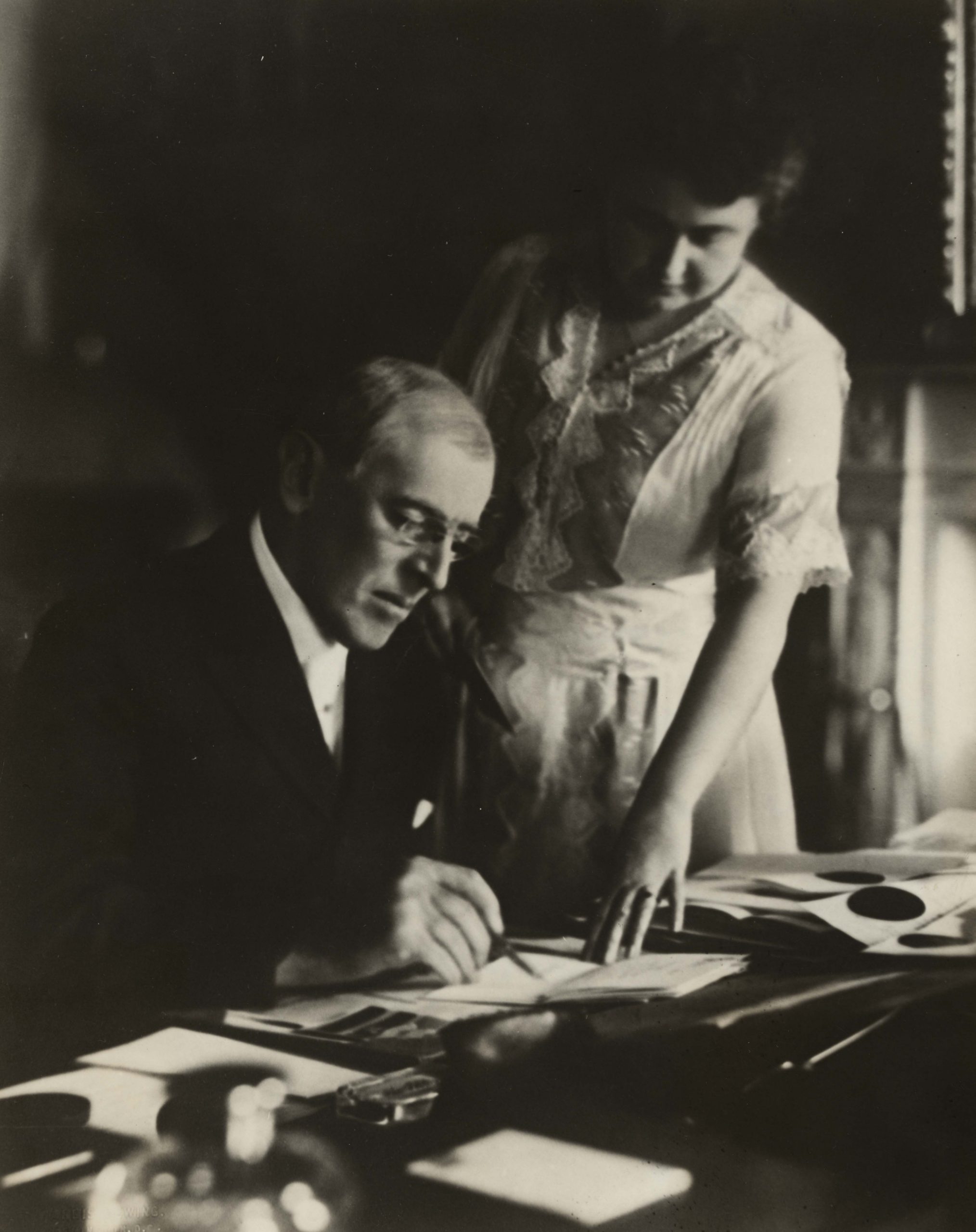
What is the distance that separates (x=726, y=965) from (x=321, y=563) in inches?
41.1

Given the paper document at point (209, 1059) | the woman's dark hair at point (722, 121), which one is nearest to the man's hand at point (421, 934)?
the paper document at point (209, 1059)

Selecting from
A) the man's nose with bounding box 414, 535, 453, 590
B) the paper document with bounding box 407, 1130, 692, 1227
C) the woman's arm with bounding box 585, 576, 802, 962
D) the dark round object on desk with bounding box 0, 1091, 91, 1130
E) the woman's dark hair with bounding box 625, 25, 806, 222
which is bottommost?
the paper document with bounding box 407, 1130, 692, 1227

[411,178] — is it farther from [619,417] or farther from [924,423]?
[924,423]

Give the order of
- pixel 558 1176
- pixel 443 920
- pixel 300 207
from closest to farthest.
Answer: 1. pixel 558 1176
2. pixel 443 920
3. pixel 300 207

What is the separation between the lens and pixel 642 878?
2098mm

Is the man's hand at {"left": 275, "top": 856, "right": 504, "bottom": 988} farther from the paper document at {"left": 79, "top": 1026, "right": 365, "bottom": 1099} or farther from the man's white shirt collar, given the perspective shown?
the man's white shirt collar

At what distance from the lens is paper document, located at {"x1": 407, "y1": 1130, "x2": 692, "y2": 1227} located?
6.58 feet

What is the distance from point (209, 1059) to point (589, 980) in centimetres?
71

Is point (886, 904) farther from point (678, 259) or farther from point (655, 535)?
point (678, 259)

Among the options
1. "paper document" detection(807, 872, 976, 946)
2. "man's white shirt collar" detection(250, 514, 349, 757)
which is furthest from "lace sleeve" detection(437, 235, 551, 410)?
"paper document" detection(807, 872, 976, 946)

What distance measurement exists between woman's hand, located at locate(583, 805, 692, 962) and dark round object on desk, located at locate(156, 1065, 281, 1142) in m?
0.65

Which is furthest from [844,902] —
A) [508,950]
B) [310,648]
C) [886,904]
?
[310,648]

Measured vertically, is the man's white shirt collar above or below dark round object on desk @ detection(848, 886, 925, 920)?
above

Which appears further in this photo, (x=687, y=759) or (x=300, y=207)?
(x=300, y=207)
